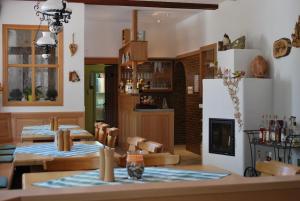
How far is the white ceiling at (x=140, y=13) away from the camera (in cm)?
978

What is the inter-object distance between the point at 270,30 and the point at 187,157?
392cm

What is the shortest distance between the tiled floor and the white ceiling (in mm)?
3378

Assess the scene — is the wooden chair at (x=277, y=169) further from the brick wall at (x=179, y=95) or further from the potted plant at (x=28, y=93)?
the brick wall at (x=179, y=95)

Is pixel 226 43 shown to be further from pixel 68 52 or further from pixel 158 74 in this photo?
pixel 158 74

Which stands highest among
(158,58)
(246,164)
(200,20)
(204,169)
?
(200,20)

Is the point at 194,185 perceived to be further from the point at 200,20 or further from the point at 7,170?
the point at 200,20

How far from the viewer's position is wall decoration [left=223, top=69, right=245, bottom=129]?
6715mm

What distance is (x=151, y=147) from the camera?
3.88 meters

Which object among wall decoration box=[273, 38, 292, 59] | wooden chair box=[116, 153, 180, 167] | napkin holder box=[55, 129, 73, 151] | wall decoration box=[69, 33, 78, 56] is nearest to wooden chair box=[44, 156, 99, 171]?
wooden chair box=[116, 153, 180, 167]

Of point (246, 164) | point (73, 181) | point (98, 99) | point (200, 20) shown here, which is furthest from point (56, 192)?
point (98, 99)

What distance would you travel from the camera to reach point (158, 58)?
11.9 meters

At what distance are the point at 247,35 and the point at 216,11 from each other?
1608 mm

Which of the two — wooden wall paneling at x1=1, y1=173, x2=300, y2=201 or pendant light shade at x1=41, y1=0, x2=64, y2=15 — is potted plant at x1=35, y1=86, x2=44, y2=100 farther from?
wooden wall paneling at x1=1, y1=173, x2=300, y2=201

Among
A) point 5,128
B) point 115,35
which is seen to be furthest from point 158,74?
point 5,128
